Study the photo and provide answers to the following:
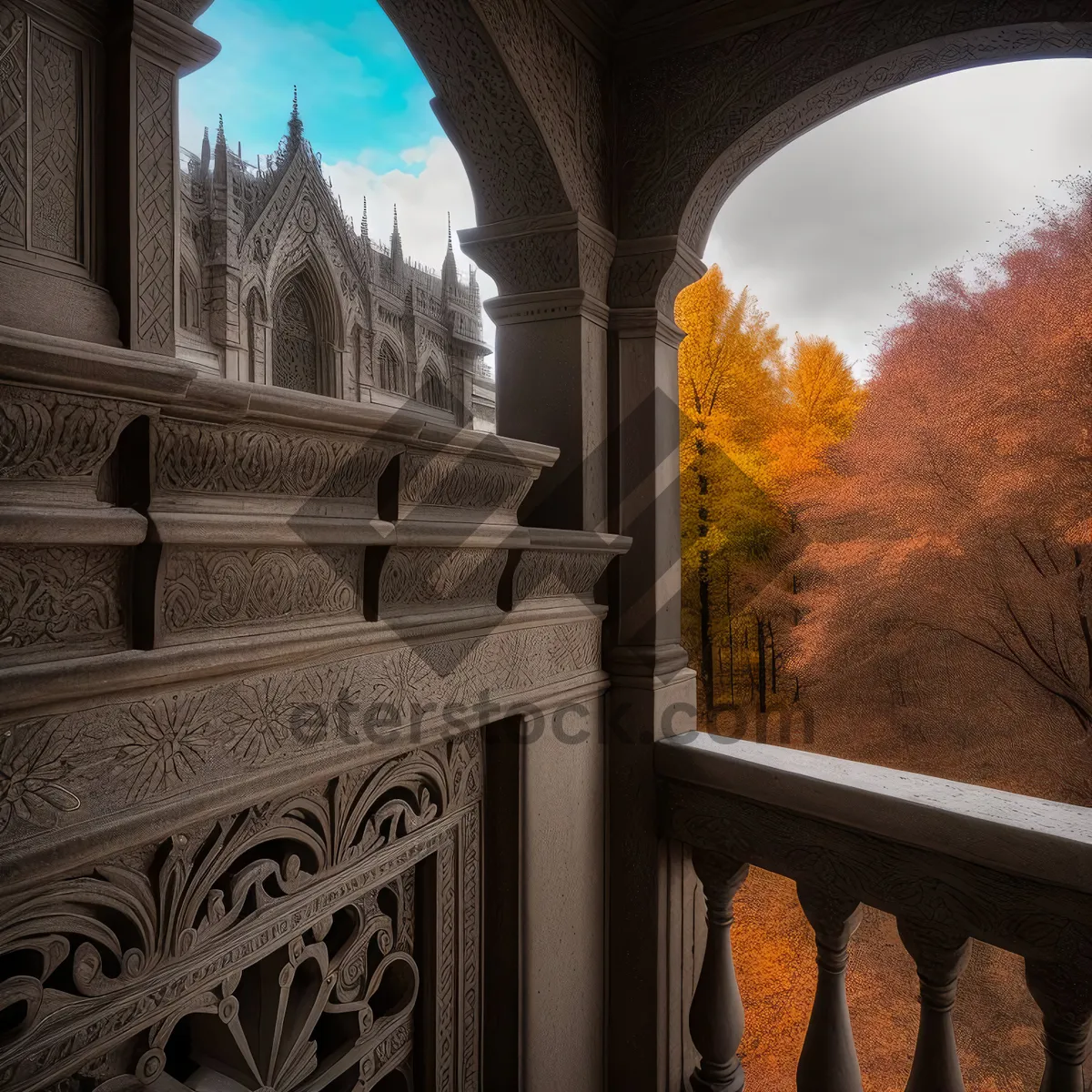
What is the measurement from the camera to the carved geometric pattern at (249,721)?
0.64 metres

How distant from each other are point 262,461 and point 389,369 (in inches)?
353

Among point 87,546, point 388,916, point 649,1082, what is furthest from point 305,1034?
point 649,1082

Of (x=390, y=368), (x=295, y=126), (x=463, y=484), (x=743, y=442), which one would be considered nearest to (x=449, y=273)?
(x=390, y=368)

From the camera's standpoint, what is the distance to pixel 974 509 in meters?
4.88

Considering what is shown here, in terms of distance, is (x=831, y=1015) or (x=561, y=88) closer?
(x=831, y=1015)

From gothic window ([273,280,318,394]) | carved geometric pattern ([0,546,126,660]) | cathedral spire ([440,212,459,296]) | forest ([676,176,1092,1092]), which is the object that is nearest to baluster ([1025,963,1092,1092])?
carved geometric pattern ([0,546,126,660])

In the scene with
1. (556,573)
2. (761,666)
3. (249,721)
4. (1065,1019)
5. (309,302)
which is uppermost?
(309,302)

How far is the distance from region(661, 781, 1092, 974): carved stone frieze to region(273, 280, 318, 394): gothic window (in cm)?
795

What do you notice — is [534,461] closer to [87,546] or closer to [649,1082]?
[87,546]

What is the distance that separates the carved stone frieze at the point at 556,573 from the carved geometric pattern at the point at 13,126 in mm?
788

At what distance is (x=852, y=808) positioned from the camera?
3.99 ft

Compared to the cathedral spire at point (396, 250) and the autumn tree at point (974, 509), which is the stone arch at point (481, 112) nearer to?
the autumn tree at point (974, 509)

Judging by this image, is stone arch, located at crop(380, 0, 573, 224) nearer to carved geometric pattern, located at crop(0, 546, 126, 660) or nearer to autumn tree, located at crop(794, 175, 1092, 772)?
carved geometric pattern, located at crop(0, 546, 126, 660)

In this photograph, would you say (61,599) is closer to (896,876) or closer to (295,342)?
(896,876)
